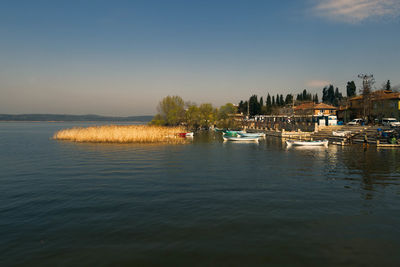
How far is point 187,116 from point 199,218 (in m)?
87.9

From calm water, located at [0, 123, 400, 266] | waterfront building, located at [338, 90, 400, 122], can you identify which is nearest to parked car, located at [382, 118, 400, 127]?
waterfront building, located at [338, 90, 400, 122]

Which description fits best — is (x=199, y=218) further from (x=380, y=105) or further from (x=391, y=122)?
(x=380, y=105)

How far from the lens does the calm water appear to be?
29.3 feet

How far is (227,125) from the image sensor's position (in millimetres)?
106688

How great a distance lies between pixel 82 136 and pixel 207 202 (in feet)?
145

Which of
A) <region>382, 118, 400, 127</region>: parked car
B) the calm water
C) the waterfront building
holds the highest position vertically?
the waterfront building

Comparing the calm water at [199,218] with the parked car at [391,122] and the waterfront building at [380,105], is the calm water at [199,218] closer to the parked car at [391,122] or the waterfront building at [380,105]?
the parked car at [391,122]

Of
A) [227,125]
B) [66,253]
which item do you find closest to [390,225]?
[66,253]

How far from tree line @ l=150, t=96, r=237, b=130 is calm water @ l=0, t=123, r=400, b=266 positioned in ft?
237

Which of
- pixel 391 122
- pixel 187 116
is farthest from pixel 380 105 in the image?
pixel 187 116

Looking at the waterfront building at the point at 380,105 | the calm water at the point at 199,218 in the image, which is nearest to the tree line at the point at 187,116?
the waterfront building at the point at 380,105

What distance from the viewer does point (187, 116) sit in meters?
99.4

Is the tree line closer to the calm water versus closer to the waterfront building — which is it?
the waterfront building

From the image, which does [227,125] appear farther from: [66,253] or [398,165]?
[66,253]
